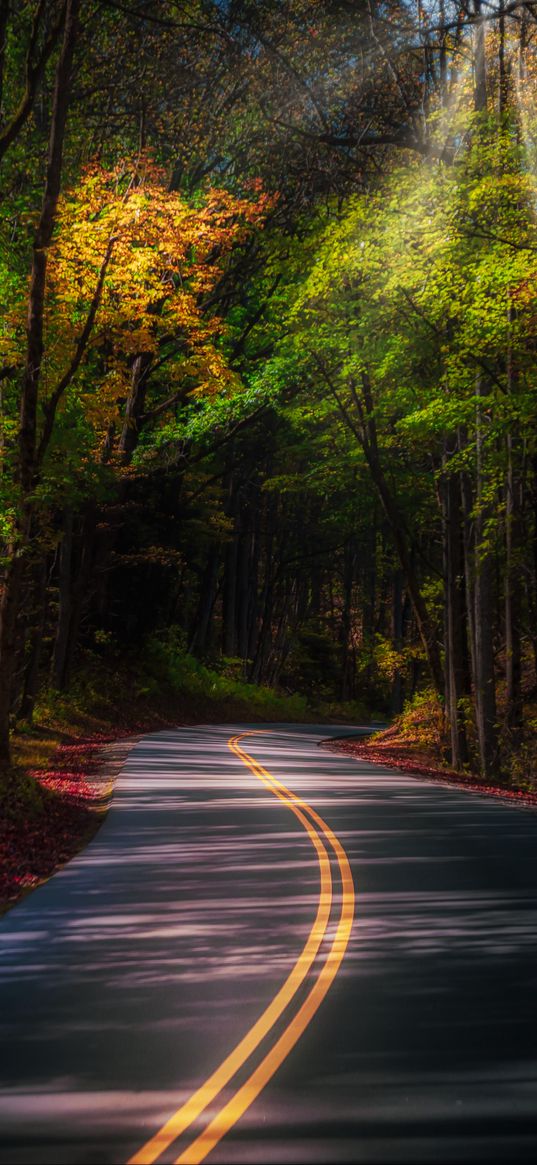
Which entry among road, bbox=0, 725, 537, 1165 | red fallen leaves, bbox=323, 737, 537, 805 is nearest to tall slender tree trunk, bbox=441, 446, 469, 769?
red fallen leaves, bbox=323, 737, 537, 805

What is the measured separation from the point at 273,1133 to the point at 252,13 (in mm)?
23464


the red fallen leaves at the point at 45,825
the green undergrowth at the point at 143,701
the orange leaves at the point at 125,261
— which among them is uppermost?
the orange leaves at the point at 125,261

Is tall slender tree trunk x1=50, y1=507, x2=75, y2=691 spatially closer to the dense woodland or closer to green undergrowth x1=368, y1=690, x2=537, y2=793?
the dense woodland

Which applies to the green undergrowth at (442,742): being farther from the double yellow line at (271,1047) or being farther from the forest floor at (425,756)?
the double yellow line at (271,1047)

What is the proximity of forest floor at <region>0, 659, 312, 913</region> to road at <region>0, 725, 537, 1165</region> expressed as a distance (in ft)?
2.25

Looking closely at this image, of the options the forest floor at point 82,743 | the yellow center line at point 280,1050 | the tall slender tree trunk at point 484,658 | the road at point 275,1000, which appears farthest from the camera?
the tall slender tree trunk at point 484,658

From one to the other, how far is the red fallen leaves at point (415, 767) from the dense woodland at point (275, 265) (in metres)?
1.14

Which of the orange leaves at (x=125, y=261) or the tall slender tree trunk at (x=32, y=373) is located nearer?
the tall slender tree trunk at (x=32, y=373)

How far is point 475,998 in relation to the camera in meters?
7.63

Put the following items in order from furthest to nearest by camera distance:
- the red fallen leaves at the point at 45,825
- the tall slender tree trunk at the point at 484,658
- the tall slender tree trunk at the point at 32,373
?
the tall slender tree trunk at the point at 484,658 < the tall slender tree trunk at the point at 32,373 < the red fallen leaves at the point at 45,825

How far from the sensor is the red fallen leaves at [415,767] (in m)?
23.2

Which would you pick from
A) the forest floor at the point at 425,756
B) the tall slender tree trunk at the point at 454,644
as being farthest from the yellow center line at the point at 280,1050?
the tall slender tree trunk at the point at 454,644

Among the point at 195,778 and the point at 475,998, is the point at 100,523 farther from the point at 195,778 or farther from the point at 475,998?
the point at 475,998

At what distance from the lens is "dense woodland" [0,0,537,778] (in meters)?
21.0
